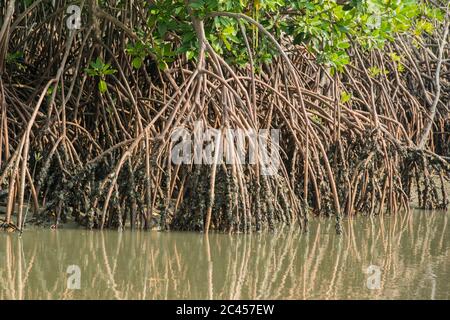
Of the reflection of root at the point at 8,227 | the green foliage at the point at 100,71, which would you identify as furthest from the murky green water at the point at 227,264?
the green foliage at the point at 100,71

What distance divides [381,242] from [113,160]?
167 cm

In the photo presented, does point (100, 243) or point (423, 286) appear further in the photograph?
point (100, 243)

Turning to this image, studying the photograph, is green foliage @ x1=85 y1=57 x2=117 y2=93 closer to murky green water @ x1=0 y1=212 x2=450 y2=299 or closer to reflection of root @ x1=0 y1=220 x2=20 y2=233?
murky green water @ x1=0 y1=212 x2=450 y2=299

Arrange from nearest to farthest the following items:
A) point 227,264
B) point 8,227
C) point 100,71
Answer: point 227,264, point 8,227, point 100,71

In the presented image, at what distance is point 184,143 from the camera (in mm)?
6289

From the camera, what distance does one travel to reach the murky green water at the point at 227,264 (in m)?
4.66

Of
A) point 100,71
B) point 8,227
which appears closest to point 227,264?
point 8,227

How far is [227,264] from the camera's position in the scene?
536 cm

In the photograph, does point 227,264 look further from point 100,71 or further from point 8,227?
point 100,71

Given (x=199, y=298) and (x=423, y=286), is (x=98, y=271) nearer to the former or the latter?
(x=199, y=298)

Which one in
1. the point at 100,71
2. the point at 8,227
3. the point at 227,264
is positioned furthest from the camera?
the point at 100,71

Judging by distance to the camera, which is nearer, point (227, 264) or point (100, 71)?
point (227, 264)

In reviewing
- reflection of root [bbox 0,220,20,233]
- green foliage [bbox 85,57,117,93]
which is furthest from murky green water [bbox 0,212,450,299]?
green foliage [bbox 85,57,117,93]
